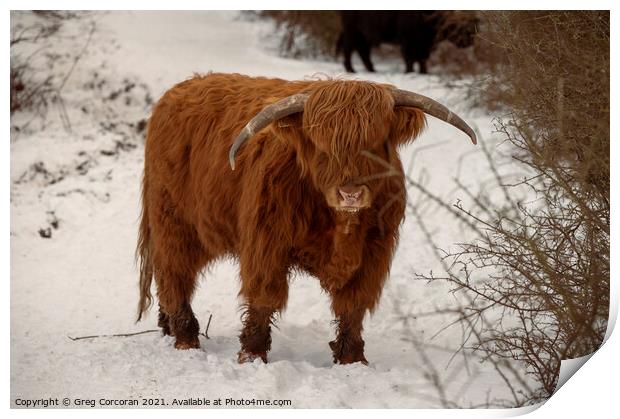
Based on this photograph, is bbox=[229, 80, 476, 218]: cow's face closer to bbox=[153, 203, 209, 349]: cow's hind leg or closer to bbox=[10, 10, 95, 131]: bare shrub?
bbox=[153, 203, 209, 349]: cow's hind leg

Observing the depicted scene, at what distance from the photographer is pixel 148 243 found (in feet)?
19.5

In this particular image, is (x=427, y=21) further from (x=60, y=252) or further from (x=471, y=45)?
(x=60, y=252)

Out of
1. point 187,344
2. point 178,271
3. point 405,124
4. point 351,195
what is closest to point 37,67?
point 178,271

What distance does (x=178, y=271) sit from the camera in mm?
5605

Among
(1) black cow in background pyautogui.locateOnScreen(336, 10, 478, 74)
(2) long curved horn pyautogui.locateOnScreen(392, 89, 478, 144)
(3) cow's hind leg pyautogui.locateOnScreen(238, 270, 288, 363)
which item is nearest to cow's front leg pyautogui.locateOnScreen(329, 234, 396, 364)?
(3) cow's hind leg pyautogui.locateOnScreen(238, 270, 288, 363)

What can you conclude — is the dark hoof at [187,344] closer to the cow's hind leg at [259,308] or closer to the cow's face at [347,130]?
the cow's hind leg at [259,308]

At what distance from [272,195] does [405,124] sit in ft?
2.50

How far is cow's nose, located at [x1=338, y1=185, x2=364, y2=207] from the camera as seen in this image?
14.1 ft

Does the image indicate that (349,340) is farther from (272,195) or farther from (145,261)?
(145,261)

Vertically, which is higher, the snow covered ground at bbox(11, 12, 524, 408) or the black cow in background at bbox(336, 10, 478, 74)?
the black cow in background at bbox(336, 10, 478, 74)

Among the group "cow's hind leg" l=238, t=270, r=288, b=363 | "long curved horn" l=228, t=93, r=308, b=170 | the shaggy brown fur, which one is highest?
"long curved horn" l=228, t=93, r=308, b=170

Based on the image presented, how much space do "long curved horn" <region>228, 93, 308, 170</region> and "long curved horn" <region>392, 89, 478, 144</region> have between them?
47 centimetres

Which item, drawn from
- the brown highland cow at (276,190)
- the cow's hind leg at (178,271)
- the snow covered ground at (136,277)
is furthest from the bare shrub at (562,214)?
the cow's hind leg at (178,271)
